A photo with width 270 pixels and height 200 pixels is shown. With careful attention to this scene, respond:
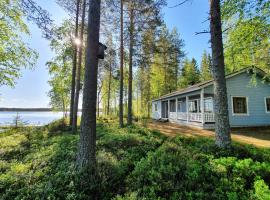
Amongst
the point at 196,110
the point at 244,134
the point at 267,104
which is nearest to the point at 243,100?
the point at 267,104

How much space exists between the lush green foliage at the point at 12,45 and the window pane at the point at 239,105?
14.2 m

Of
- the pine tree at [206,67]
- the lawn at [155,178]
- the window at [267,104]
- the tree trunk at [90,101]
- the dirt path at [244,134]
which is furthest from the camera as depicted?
the pine tree at [206,67]

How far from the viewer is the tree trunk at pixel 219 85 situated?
204 inches

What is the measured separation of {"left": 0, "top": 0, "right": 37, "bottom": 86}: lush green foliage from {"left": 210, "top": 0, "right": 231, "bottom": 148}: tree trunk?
879 cm

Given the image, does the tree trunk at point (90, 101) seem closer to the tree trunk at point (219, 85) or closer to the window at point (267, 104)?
the tree trunk at point (219, 85)

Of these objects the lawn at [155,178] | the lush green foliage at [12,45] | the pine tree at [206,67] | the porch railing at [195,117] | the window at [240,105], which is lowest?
the lawn at [155,178]

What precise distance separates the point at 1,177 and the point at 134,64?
10.8 metres

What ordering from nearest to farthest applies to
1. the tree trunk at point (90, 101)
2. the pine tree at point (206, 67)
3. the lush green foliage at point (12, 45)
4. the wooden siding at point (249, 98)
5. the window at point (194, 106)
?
the tree trunk at point (90, 101) < the lush green foliage at point (12, 45) < the wooden siding at point (249, 98) < the window at point (194, 106) < the pine tree at point (206, 67)

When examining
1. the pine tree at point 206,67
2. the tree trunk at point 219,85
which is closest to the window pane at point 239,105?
the tree trunk at point 219,85

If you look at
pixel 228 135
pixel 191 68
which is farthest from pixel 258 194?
pixel 191 68

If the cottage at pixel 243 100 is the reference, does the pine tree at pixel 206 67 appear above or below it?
above

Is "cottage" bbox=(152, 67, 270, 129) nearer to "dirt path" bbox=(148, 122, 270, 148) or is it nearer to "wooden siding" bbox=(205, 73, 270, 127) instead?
"wooden siding" bbox=(205, 73, 270, 127)

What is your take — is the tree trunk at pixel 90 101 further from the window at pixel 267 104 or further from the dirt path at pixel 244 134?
the window at pixel 267 104

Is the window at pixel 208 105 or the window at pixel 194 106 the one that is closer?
the window at pixel 208 105
